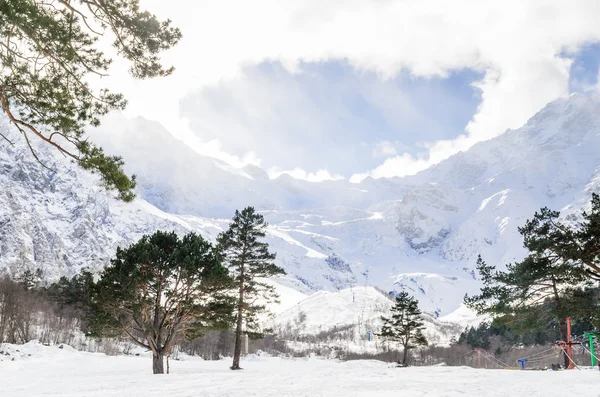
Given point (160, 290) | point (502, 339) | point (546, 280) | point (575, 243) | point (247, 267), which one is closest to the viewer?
point (575, 243)

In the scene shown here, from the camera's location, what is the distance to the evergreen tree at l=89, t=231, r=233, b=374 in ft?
78.0

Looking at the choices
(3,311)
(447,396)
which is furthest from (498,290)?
(3,311)

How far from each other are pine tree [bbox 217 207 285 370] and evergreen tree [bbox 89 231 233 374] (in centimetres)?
513

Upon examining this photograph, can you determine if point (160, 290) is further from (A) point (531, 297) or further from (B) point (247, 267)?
(A) point (531, 297)

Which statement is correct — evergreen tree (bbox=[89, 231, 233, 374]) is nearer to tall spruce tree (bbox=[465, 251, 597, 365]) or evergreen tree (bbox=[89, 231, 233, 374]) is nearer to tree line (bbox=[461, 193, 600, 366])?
tall spruce tree (bbox=[465, 251, 597, 365])

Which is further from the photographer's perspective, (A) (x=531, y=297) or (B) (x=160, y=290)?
(B) (x=160, y=290)

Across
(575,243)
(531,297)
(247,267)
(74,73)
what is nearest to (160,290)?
(247,267)

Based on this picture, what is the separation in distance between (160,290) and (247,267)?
904cm

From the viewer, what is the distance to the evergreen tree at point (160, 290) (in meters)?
23.8

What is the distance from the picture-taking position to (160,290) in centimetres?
2505

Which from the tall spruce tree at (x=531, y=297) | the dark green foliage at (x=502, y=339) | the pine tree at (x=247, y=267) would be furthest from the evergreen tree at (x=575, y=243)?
the dark green foliage at (x=502, y=339)

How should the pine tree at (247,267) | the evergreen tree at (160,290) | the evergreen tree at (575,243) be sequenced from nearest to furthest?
the evergreen tree at (575,243)
the evergreen tree at (160,290)
the pine tree at (247,267)

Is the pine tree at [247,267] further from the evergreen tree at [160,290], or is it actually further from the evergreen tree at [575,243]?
the evergreen tree at [575,243]

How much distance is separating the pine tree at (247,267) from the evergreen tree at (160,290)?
16.8 ft
